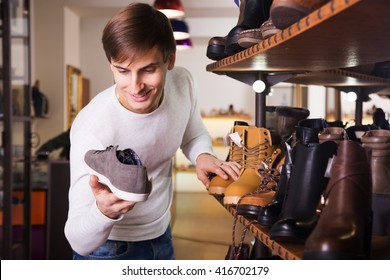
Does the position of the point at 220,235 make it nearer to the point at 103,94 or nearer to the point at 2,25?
the point at 2,25

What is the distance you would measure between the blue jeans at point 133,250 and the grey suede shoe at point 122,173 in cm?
43

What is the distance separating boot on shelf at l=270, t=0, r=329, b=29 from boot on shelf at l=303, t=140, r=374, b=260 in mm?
225

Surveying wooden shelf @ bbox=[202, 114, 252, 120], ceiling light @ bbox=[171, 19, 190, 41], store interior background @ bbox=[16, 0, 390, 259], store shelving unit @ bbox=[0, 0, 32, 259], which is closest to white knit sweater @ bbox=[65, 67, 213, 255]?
store shelving unit @ bbox=[0, 0, 32, 259]

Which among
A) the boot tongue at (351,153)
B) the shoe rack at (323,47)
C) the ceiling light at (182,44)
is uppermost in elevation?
the ceiling light at (182,44)

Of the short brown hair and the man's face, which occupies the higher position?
the short brown hair

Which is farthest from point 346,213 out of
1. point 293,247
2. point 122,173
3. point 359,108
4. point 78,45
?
point 78,45

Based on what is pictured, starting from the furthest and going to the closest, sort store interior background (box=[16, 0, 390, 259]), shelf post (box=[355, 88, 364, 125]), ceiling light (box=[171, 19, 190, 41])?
store interior background (box=[16, 0, 390, 259]) → ceiling light (box=[171, 19, 190, 41]) → shelf post (box=[355, 88, 364, 125])

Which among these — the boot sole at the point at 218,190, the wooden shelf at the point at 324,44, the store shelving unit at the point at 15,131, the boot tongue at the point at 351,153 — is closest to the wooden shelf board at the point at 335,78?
the wooden shelf at the point at 324,44

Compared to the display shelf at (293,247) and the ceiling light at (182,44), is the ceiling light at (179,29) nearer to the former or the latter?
the ceiling light at (182,44)

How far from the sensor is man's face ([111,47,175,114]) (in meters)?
1.30

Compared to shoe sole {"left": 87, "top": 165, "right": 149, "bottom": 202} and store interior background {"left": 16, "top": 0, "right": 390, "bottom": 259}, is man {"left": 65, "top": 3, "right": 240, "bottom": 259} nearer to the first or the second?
shoe sole {"left": 87, "top": 165, "right": 149, "bottom": 202}

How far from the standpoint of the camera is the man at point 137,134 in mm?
1295
